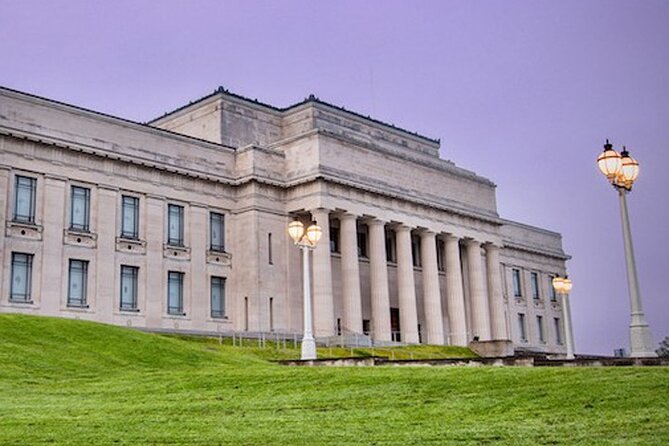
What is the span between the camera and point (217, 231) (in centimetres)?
6178

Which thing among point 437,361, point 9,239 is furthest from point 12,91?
point 437,361

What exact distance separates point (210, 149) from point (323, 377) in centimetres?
4126

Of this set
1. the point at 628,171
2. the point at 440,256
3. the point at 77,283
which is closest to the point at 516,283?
the point at 440,256

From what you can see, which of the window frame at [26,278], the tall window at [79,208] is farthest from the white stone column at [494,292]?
the window frame at [26,278]

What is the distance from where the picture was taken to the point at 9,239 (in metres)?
50.6

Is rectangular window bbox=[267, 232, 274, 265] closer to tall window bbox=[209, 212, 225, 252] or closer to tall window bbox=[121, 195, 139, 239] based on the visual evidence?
tall window bbox=[209, 212, 225, 252]

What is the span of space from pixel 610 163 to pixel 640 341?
4522 mm

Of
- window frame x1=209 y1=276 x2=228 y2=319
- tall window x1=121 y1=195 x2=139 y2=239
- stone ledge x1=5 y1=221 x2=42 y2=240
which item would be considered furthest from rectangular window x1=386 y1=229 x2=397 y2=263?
stone ledge x1=5 y1=221 x2=42 y2=240

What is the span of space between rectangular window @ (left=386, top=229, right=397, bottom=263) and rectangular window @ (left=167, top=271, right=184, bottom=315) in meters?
19.5

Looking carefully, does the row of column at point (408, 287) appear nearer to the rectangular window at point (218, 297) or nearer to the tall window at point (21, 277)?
the rectangular window at point (218, 297)

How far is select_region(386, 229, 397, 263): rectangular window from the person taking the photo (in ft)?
236

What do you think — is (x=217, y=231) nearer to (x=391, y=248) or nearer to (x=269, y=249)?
(x=269, y=249)

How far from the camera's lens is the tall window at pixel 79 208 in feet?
177

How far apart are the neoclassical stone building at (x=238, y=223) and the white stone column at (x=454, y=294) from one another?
11 centimetres
